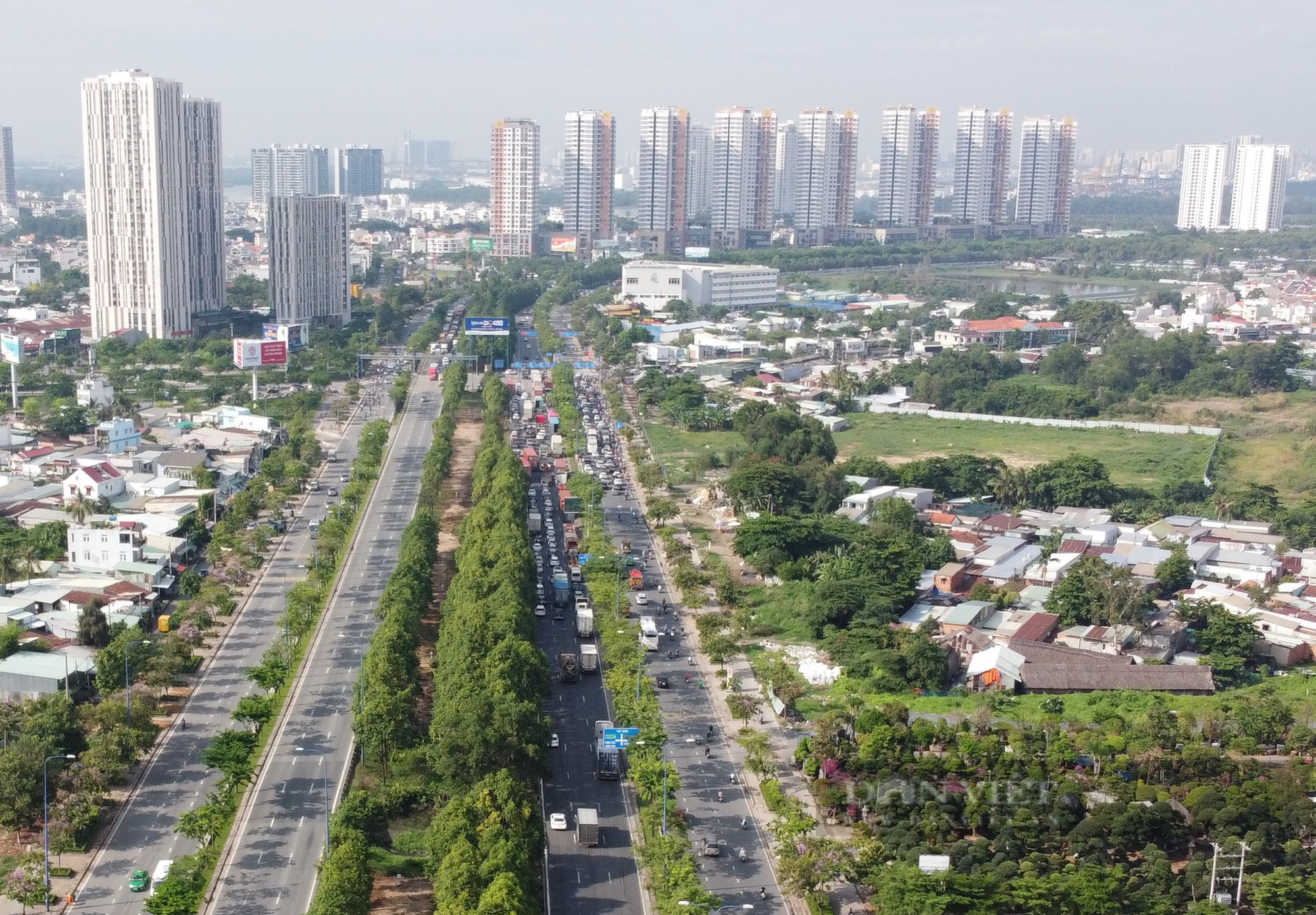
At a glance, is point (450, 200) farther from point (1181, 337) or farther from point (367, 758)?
point (367, 758)

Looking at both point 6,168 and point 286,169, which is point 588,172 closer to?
point 286,169

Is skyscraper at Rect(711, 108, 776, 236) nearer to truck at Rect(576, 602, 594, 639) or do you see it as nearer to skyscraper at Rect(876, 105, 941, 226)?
skyscraper at Rect(876, 105, 941, 226)

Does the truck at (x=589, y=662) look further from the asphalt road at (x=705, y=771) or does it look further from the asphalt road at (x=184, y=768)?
the asphalt road at (x=184, y=768)

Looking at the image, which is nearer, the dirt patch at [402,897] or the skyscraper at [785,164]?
the dirt patch at [402,897]

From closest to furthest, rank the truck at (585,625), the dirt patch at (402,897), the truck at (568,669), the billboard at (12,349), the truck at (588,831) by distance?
the dirt patch at (402,897)
the truck at (588,831)
the truck at (568,669)
the truck at (585,625)
the billboard at (12,349)

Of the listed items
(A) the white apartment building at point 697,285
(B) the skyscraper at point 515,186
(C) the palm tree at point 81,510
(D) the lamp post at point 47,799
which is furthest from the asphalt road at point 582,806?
(B) the skyscraper at point 515,186

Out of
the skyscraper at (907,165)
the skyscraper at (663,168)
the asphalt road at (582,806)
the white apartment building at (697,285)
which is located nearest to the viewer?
the asphalt road at (582,806)

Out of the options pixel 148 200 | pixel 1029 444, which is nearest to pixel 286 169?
pixel 148 200
